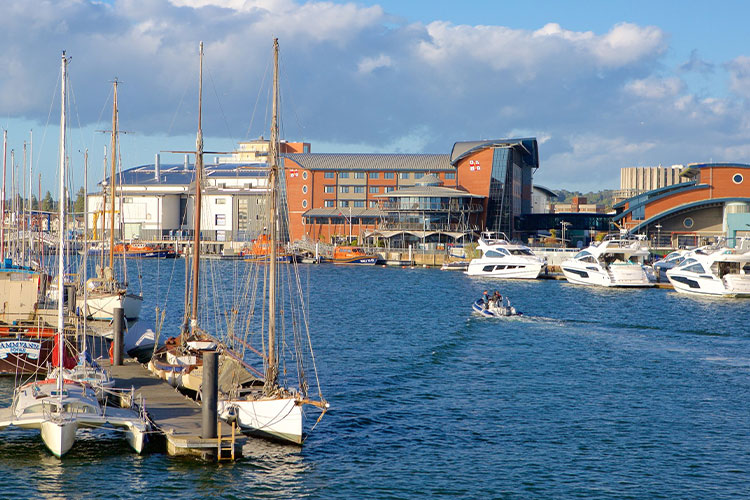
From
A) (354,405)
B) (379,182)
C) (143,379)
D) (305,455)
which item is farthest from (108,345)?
(379,182)

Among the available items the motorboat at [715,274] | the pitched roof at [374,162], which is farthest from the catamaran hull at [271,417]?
the pitched roof at [374,162]

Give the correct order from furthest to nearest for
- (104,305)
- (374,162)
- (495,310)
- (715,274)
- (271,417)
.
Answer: (374,162) < (715,274) < (495,310) < (104,305) < (271,417)

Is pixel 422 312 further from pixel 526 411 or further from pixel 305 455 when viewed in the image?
pixel 305 455

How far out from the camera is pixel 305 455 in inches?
1144

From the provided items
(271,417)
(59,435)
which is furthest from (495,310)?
(59,435)

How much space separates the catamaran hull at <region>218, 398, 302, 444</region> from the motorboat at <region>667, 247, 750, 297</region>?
218 feet

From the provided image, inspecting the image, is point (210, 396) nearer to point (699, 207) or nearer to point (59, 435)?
point (59, 435)

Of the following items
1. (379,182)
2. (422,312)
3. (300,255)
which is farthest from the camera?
(379,182)

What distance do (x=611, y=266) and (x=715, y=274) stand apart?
12.4 metres

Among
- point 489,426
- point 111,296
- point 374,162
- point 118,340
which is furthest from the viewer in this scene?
point 374,162

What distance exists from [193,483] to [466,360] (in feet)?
79.1

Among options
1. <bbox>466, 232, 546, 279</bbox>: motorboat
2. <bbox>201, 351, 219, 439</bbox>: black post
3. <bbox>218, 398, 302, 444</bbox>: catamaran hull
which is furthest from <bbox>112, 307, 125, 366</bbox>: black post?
<bbox>466, 232, 546, 279</bbox>: motorboat

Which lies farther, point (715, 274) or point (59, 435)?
point (715, 274)

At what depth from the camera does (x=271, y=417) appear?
29281mm
